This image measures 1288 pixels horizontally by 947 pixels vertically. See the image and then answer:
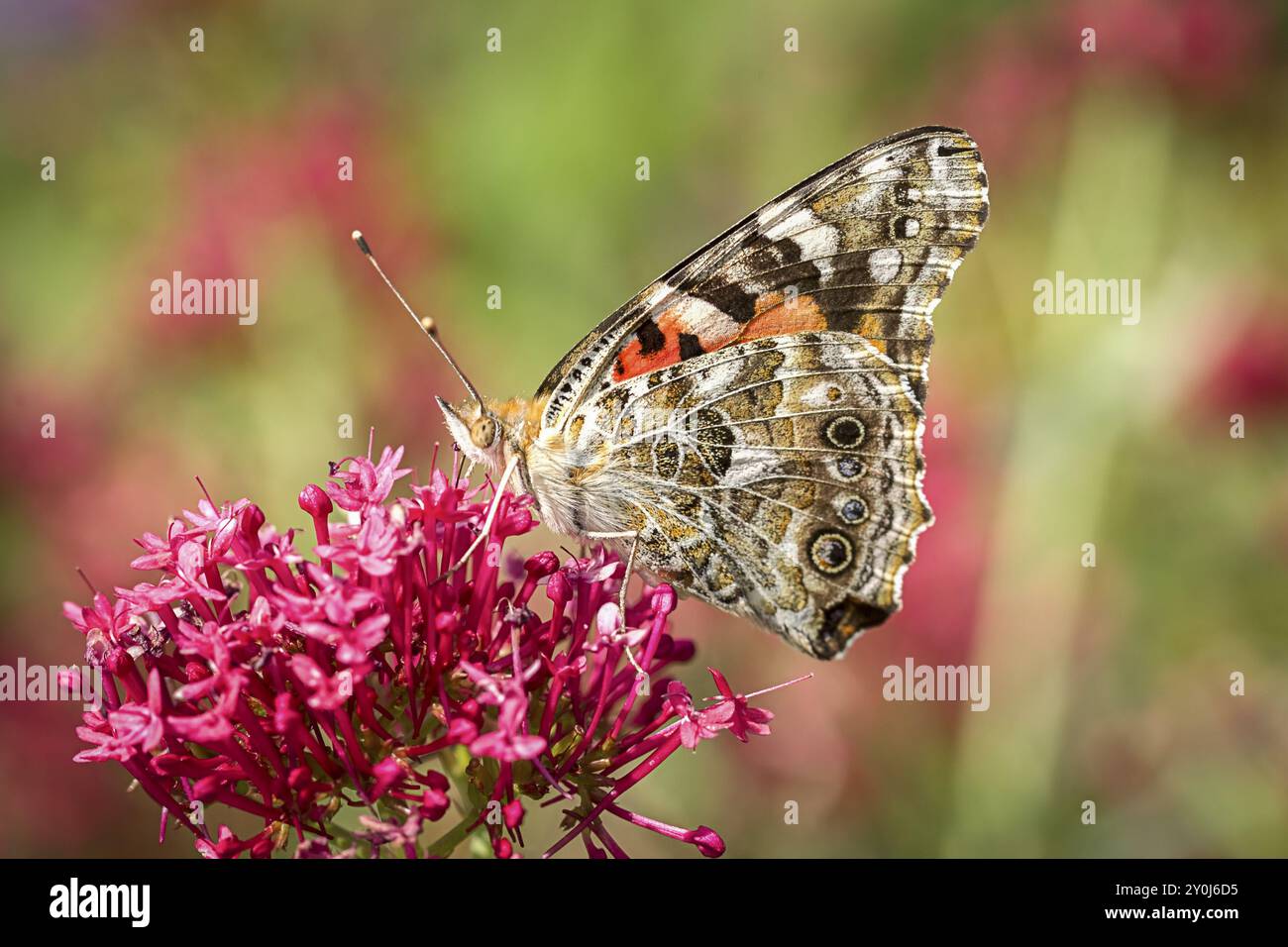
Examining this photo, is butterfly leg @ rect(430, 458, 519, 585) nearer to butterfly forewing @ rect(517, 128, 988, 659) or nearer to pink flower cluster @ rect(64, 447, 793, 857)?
pink flower cluster @ rect(64, 447, 793, 857)

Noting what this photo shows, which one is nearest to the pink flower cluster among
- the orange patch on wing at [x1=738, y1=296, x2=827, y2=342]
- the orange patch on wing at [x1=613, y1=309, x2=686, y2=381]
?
the orange patch on wing at [x1=613, y1=309, x2=686, y2=381]

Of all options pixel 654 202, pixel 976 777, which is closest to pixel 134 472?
pixel 654 202

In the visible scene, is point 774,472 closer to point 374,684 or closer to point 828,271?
point 828,271

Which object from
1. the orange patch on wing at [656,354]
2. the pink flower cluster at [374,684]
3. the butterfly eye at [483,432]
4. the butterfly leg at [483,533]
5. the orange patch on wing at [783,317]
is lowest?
the pink flower cluster at [374,684]

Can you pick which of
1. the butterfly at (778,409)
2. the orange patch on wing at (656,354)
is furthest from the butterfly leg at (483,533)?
the orange patch on wing at (656,354)

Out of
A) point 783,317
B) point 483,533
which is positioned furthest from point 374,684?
point 783,317

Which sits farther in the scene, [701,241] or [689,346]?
[701,241]

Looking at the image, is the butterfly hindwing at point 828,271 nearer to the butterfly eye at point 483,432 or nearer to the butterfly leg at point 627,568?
the butterfly eye at point 483,432

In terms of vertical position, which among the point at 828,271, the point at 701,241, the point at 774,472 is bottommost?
the point at 774,472
